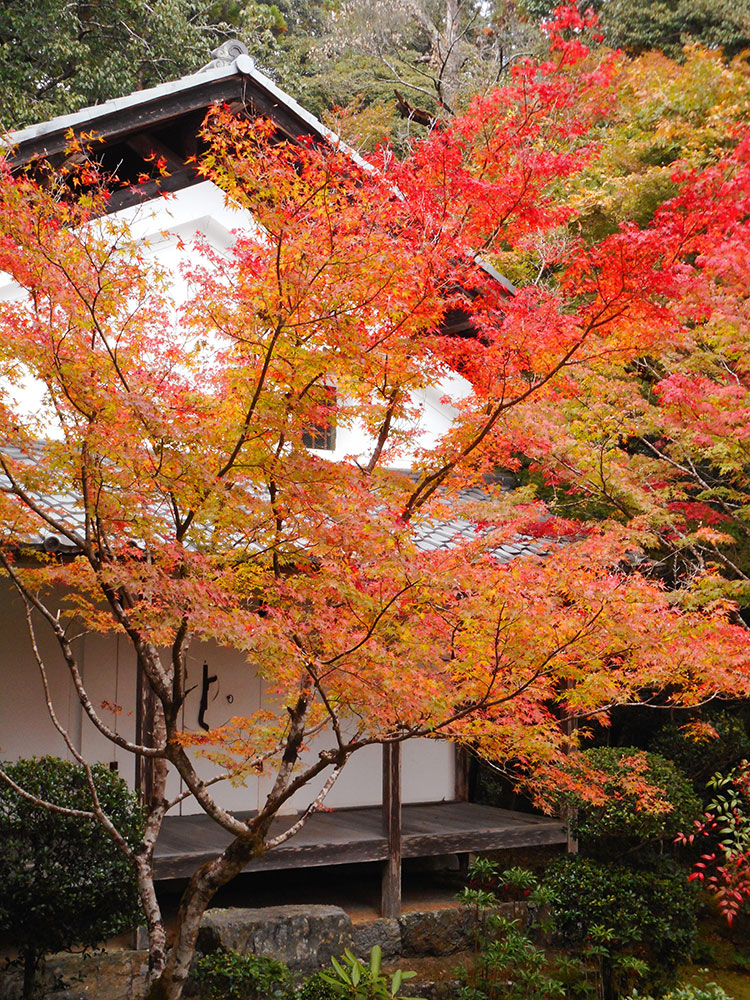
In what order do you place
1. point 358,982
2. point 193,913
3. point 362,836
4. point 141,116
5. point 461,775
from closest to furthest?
point 193,913
point 358,982
point 141,116
point 362,836
point 461,775

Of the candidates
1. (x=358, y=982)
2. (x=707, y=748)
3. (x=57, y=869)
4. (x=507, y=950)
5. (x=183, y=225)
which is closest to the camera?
(x=358, y=982)

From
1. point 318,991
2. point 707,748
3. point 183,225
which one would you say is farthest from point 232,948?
point 183,225

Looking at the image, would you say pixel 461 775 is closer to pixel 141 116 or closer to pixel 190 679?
pixel 190 679

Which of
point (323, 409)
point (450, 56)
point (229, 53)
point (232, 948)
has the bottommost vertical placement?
point (232, 948)

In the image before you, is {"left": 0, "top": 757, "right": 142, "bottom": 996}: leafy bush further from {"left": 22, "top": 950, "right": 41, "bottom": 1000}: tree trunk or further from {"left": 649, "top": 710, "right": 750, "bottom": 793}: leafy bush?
{"left": 649, "top": 710, "right": 750, "bottom": 793}: leafy bush

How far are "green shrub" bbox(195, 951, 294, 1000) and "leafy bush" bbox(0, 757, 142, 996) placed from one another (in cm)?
75

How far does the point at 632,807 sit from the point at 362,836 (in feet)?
9.19

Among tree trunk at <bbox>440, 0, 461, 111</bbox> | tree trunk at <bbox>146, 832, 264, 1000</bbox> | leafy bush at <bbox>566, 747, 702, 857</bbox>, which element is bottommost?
tree trunk at <bbox>146, 832, 264, 1000</bbox>

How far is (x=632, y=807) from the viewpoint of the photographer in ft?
30.3

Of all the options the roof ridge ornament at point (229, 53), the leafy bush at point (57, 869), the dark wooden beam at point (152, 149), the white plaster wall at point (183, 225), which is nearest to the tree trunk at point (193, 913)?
the leafy bush at point (57, 869)

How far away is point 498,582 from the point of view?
6.05 m

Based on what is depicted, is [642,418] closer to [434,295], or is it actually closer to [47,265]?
[434,295]

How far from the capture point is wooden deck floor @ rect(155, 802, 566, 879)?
8977mm

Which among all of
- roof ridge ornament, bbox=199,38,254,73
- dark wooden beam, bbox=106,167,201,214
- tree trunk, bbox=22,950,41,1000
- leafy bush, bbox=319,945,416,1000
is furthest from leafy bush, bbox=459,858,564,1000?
roof ridge ornament, bbox=199,38,254,73
